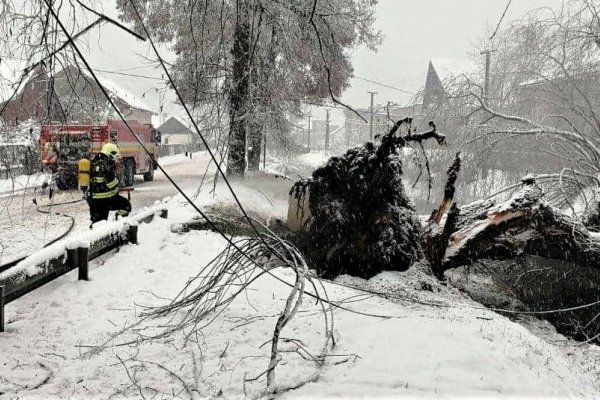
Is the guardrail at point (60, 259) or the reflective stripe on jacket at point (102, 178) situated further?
the reflective stripe on jacket at point (102, 178)

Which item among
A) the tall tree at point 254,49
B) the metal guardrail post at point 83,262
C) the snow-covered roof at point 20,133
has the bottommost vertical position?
the metal guardrail post at point 83,262

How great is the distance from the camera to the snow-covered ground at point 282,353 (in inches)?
135

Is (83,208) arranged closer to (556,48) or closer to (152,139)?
(152,139)

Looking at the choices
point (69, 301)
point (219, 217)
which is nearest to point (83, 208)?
point (219, 217)

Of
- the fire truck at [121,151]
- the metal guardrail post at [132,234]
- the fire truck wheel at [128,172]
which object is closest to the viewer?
the metal guardrail post at [132,234]

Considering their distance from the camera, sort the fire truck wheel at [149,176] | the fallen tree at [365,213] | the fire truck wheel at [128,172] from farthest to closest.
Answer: the fire truck wheel at [149,176], the fire truck wheel at [128,172], the fallen tree at [365,213]

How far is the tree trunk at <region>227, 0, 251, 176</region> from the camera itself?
393 cm

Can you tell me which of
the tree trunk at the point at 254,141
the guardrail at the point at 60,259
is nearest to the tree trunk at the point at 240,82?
the tree trunk at the point at 254,141

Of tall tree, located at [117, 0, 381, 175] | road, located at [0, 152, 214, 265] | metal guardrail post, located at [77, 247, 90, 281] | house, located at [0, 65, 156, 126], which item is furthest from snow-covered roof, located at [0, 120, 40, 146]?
metal guardrail post, located at [77, 247, 90, 281]

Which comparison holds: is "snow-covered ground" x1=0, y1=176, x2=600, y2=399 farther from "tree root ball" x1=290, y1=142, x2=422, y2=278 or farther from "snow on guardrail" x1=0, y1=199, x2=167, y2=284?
"tree root ball" x1=290, y1=142, x2=422, y2=278

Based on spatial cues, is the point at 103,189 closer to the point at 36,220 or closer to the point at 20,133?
the point at 36,220

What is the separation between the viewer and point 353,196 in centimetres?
716

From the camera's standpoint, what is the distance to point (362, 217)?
7074mm

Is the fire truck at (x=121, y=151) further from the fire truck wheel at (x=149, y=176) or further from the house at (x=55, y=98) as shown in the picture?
the house at (x=55, y=98)
